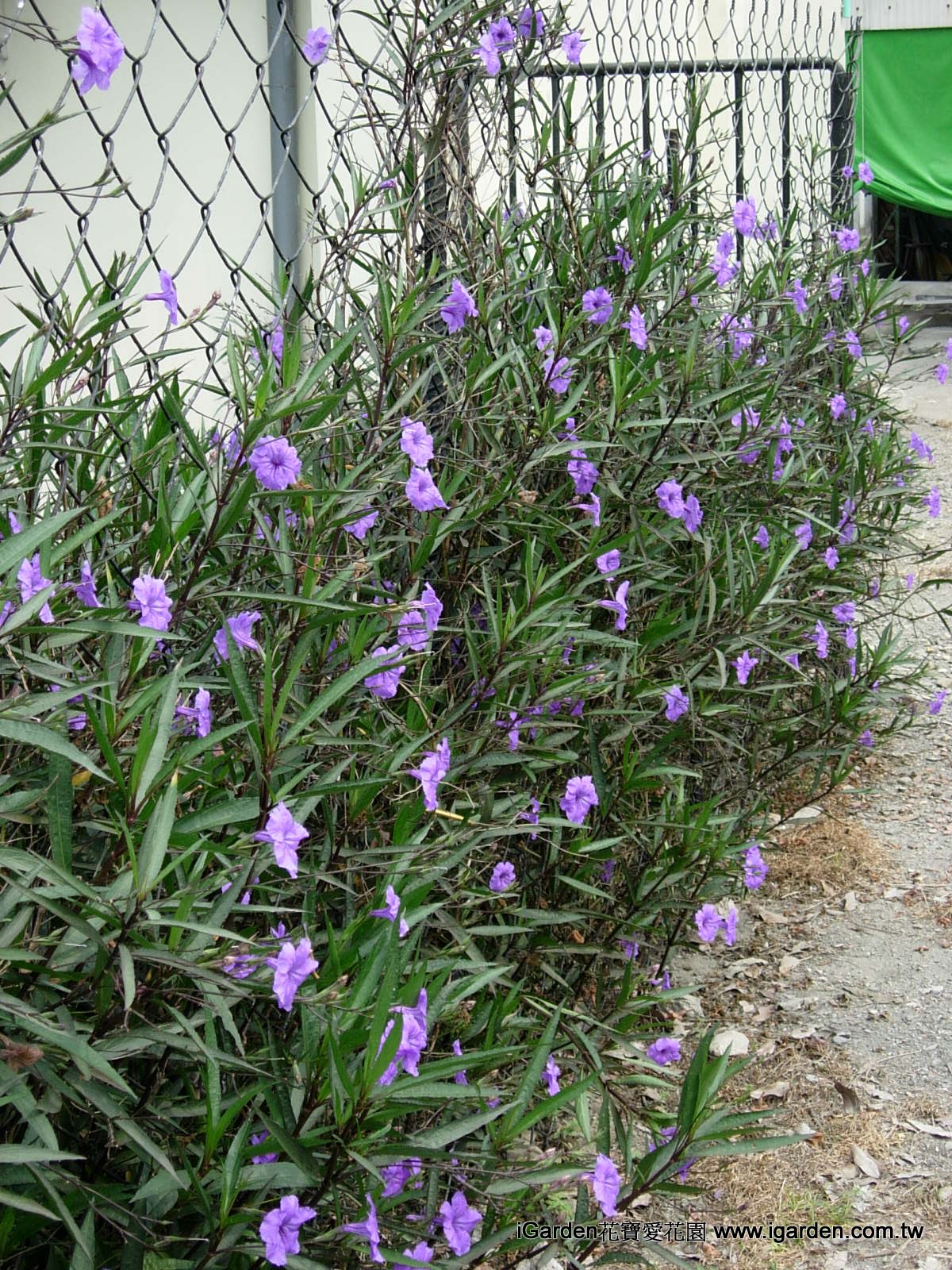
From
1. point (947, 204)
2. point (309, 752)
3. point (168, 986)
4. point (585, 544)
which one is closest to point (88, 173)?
point (585, 544)

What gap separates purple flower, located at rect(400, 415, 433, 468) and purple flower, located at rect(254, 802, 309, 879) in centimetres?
52

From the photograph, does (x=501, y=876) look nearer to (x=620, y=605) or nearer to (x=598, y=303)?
(x=620, y=605)

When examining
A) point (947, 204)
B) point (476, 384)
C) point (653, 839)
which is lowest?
point (947, 204)

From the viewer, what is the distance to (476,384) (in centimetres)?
191

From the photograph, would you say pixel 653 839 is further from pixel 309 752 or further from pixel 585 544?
pixel 309 752

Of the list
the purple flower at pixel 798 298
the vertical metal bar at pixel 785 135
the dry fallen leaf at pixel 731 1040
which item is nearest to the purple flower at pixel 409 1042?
the dry fallen leaf at pixel 731 1040

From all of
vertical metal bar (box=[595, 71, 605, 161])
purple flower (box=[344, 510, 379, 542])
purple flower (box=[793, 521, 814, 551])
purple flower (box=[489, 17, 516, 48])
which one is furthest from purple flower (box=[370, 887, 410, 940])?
vertical metal bar (box=[595, 71, 605, 161])

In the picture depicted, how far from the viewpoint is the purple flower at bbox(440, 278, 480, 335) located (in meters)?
1.92

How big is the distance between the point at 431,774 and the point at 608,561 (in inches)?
27.7

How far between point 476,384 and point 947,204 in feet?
35.0

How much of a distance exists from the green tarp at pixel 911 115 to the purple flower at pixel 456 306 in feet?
33.4

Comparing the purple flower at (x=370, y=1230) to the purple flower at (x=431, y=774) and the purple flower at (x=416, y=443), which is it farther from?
the purple flower at (x=416, y=443)

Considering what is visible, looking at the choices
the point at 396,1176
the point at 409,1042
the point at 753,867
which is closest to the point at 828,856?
the point at 753,867

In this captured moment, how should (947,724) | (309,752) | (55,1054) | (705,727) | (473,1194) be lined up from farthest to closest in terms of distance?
(947,724), (705,727), (473,1194), (309,752), (55,1054)
